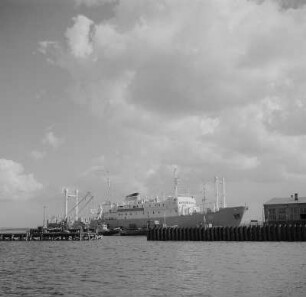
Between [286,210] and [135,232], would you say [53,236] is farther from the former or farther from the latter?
[286,210]

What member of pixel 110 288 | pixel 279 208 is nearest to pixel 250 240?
pixel 279 208

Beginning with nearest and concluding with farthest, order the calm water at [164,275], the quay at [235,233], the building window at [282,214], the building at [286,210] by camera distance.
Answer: the calm water at [164,275] < the quay at [235,233] < the building at [286,210] < the building window at [282,214]

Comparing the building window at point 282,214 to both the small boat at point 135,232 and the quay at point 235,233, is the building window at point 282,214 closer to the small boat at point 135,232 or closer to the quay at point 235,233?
the quay at point 235,233

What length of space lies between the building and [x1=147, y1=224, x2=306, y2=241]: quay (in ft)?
69.5

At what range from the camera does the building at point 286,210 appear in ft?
314

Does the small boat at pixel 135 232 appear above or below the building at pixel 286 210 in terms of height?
below

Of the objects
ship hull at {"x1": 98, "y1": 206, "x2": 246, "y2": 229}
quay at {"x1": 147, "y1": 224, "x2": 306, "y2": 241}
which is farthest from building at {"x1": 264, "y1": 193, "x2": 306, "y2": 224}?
quay at {"x1": 147, "y1": 224, "x2": 306, "y2": 241}

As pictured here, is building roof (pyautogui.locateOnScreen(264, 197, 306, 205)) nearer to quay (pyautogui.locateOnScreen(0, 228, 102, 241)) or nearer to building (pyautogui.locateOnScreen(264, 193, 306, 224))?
building (pyautogui.locateOnScreen(264, 193, 306, 224))

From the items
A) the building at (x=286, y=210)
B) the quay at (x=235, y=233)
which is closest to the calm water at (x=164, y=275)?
the quay at (x=235, y=233)

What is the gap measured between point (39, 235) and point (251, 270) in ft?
242

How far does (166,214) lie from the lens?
382 ft

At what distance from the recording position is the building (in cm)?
9559

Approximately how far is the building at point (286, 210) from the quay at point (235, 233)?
2117 cm

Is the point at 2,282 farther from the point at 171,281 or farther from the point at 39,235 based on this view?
the point at 39,235
